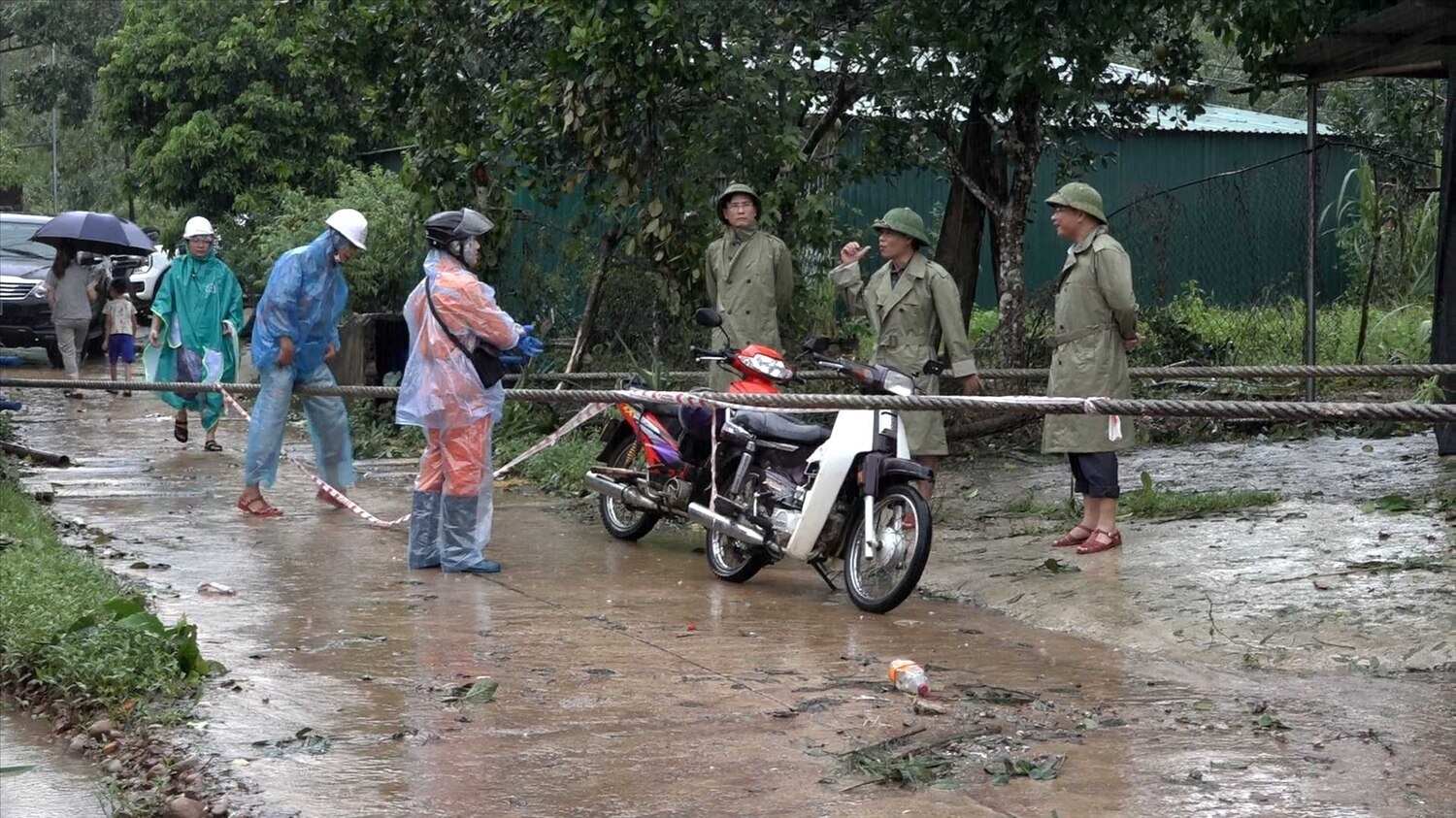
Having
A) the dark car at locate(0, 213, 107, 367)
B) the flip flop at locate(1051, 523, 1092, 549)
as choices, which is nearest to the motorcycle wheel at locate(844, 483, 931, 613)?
the flip flop at locate(1051, 523, 1092, 549)

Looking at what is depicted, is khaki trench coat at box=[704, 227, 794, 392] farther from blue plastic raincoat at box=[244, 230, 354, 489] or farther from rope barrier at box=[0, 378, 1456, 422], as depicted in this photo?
blue plastic raincoat at box=[244, 230, 354, 489]

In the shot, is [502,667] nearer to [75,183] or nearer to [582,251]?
[582,251]

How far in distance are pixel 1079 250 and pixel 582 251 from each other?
5.30 metres

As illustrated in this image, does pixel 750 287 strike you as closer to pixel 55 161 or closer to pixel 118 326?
pixel 118 326

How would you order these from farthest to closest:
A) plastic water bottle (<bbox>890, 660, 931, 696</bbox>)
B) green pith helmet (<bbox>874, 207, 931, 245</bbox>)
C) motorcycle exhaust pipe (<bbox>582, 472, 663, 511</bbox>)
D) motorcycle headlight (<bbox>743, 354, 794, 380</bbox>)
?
1. motorcycle exhaust pipe (<bbox>582, 472, 663, 511</bbox>)
2. green pith helmet (<bbox>874, 207, 931, 245</bbox>)
3. motorcycle headlight (<bbox>743, 354, 794, 380</bbox>)
4. plastic water bottle (<bbox>890, 660, 931, 696</bbox>)

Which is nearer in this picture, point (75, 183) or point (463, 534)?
point (463, 534)

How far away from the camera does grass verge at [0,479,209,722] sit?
5.36 m

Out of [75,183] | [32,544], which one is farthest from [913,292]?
[75,183]

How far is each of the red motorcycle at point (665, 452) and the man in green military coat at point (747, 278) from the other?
0.27 meters

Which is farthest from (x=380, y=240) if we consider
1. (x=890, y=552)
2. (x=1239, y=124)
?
(x=1239, y=124)

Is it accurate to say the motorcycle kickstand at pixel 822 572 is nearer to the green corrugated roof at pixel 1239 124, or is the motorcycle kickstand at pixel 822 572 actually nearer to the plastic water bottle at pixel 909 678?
the plastic water bottle at pixel 909 678

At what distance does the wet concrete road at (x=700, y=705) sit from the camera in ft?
15.1

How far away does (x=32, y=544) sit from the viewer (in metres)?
7.44

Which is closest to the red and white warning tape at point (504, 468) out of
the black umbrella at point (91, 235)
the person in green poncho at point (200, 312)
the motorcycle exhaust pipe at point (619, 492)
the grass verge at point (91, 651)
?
the motorcycle exhaust pipe at point (619, 492)
